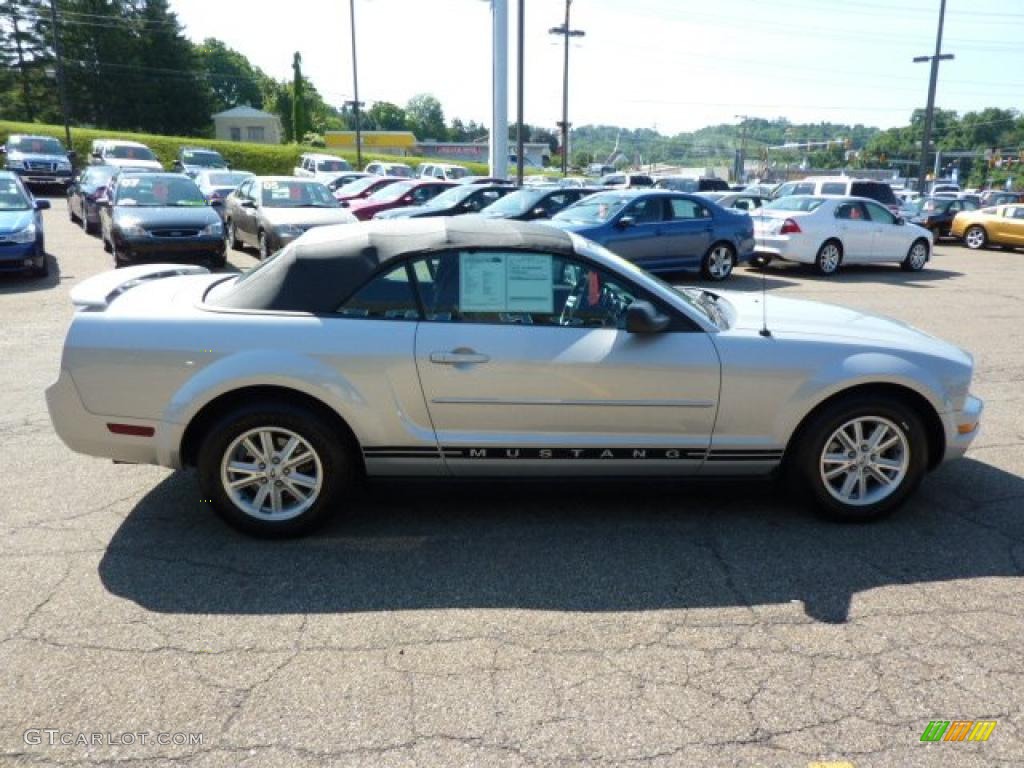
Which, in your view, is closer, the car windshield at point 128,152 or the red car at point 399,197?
the red car at point 399,197

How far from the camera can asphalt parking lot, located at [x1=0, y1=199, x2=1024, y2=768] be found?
264 centimetres

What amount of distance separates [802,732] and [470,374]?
2.07 m

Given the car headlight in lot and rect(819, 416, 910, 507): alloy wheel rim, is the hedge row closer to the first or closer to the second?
the car headlight in lot

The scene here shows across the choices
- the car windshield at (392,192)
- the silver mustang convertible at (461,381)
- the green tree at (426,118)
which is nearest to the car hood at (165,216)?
the car windshield at (392,192)

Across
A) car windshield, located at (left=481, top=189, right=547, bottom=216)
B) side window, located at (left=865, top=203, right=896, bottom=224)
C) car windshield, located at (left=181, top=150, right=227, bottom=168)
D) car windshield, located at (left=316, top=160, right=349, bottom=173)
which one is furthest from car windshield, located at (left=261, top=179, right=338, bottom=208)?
car windshield, located at (left=181, top=150, right=227, bottom=168)

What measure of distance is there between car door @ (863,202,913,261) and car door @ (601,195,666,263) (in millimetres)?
5165

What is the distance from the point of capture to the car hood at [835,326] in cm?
422

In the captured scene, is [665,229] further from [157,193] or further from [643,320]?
[643,320]

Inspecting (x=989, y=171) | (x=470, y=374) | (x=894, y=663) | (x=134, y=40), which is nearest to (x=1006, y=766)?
(x=894, y=663)

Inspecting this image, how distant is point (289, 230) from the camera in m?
12.9

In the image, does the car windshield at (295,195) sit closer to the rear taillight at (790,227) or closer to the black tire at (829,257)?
the rear taillight at (790,227)

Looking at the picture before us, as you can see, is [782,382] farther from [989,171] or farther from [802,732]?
[989,171]

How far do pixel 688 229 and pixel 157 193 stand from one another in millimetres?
9121

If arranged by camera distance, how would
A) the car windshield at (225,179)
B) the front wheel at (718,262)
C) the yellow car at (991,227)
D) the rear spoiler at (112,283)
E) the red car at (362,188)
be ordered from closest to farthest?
the rear spoiler at (112,283) → the front wheel at (718,262) → the yellow car at (991,227) → the red car at (362,188) → the car windshield at (225,179)
